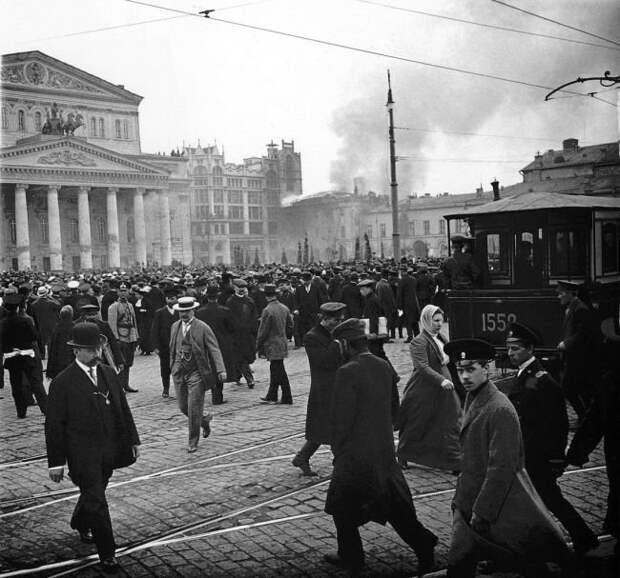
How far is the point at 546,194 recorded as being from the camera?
11953 millimetres

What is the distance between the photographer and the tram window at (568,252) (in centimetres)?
1105

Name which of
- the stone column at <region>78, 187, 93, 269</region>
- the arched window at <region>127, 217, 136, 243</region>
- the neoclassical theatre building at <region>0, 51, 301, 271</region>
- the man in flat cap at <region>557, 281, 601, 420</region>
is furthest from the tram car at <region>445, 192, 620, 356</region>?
the arched window at <region>127, 217, 136, 243</region>

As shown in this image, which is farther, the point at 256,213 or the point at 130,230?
the point at 256,213

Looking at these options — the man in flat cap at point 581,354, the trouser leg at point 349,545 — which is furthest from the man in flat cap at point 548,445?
the man in flat cap at point 581,354

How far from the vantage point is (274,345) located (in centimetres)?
1086

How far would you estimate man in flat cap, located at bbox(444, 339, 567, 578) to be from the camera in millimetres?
3879

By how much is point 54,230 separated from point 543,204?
5154cm

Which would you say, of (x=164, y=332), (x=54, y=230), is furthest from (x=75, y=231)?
(x=164, y=332)

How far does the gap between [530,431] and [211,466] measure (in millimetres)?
3983

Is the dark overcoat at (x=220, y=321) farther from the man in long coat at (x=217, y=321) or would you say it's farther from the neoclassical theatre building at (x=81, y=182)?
the neoclassical theatre building at (x=81, y=182)

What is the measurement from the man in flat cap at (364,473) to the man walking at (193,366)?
141 inches

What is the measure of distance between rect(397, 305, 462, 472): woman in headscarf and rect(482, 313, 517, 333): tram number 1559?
15.1ft

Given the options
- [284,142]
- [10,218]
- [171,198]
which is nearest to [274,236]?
[284,142]

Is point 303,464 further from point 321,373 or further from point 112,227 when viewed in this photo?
point 112,227
